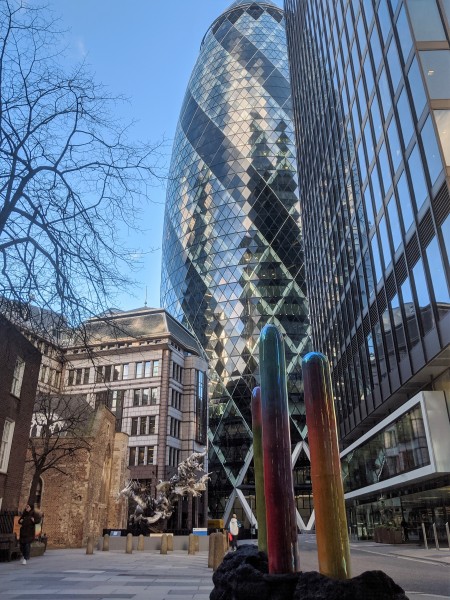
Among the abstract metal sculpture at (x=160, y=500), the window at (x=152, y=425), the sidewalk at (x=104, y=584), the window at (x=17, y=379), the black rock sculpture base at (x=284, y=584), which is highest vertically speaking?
the window at (x=152, y=425)

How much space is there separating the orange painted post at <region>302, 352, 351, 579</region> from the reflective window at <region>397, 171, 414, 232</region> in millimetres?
15813

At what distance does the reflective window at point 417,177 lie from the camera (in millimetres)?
18984

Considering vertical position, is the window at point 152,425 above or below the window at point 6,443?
above

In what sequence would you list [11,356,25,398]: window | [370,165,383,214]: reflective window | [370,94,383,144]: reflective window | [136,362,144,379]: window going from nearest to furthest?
[11,356,25,398]: window < [370,94,383,144]: reflective window < [370,165,383,214]: reflective window < [136,362,144,379]: window

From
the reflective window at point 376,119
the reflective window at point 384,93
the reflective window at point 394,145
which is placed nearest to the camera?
the reflective window at point 394,145

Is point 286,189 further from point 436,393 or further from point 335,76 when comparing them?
point 436,393

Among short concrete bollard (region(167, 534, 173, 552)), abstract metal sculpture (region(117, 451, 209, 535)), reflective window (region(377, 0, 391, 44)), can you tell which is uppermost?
reflective window (region(377, 0, 391, 44))

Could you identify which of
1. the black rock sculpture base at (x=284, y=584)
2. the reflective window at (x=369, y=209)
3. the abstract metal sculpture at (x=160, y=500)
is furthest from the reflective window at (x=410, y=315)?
the abstract metal sculpture at (x=160, y=500)

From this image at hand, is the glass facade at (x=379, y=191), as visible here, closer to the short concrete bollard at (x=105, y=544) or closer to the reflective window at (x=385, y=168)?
the reflective window at (x=385, y=168)

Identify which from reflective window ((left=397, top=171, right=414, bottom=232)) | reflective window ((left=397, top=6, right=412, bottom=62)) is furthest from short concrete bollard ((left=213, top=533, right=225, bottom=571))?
reflective window ((left=397, top=6, right=412, bottom=62))

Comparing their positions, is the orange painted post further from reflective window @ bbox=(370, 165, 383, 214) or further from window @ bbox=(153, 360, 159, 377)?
window @ bbox=(153, 360, 159, 377)

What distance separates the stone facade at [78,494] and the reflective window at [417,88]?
27564mm

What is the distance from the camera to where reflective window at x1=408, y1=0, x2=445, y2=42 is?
1864 centimetres

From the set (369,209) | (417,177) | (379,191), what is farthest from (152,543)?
(417,177)
